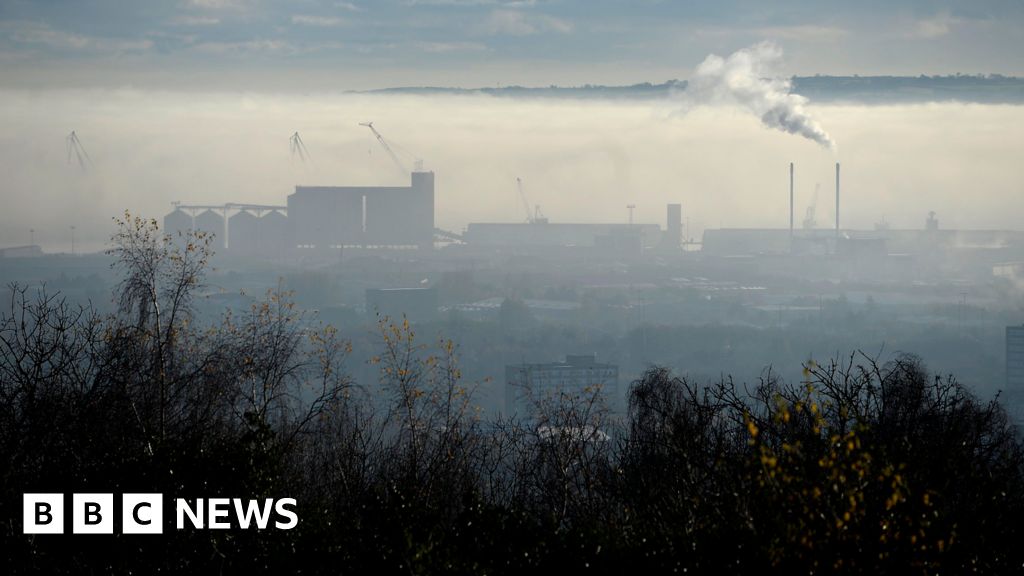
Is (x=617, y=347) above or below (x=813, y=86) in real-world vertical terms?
below

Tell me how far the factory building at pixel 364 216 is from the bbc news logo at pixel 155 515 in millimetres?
82077

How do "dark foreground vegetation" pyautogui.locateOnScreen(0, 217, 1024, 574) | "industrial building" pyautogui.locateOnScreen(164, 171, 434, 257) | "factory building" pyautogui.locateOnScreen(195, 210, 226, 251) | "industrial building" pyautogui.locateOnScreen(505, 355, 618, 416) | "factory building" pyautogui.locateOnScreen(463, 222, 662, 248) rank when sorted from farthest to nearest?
"factory building" pyautogui.locateOnScreen(463, 222, 662, 248) < "industrial building" pyautogui.locateOnScreen(164, 171, 434, 257) < "factory building" pyautogui.locateOnScreen(195, 210, 226, 251) < "industrial building" pyautogui.locateOnScreen(505, 355, 618, 416) < "dark foreground vegetation" pyautogui.locateOnScreen(0, 217, 1024, 574)

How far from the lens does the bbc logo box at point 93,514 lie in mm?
8188

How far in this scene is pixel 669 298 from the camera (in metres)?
78.6

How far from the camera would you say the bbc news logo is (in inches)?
322

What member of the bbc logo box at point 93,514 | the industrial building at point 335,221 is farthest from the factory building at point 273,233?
the bbc logo box at point 93,514

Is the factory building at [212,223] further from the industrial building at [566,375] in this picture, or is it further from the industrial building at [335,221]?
the industrial building at [566,375]

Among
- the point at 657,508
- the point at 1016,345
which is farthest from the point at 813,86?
the point at 657,508

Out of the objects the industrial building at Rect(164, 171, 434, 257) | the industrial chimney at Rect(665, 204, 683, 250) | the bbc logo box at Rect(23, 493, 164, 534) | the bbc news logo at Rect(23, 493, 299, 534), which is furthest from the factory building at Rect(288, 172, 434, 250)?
the bbc news logo at Rect(23, 493, 299, 534)

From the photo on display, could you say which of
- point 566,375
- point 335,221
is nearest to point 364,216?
point 335,221

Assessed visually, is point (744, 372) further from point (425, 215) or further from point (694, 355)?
point (425, 215)

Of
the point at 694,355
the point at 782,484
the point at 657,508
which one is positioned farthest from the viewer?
the point at 694,355

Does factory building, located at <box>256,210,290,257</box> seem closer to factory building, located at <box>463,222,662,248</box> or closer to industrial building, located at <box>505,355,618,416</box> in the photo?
factory building, located at <box>463,222,662,248</box>

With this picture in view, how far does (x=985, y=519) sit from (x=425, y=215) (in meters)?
90.2
